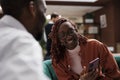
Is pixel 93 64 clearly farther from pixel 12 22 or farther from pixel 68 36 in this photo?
pixel 12 22

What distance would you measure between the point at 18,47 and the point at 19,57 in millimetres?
29

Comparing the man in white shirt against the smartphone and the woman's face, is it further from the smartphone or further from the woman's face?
the woman's face

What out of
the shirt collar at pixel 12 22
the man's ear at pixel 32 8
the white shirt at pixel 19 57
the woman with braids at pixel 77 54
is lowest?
the woman with braids at pixel 77 54

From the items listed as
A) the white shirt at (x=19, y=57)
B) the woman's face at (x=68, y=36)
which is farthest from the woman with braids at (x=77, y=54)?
the white shirt at (x=19, y=57)

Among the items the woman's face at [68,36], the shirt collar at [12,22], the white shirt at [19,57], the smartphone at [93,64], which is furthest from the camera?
the woman's face at [68,36]

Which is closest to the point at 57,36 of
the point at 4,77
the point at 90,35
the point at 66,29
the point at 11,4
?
the point at 66,29

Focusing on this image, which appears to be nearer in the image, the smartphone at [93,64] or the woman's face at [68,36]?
the smartphone at [93,64]

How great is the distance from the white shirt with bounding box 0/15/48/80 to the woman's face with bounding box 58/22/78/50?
1453mm

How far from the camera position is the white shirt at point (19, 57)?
0.74 m

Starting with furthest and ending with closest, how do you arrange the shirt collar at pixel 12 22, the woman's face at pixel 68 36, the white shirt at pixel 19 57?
1. the woman's face at pixel 68 36
2. the shirt collar at pixel 12 22
3. the white shirt at pixel 19 57

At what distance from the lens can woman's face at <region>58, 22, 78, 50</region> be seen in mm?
2268

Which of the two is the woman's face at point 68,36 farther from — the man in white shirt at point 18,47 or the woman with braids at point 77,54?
the man in white shirt at point 18,47

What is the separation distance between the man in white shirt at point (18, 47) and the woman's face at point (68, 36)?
136 centimetres

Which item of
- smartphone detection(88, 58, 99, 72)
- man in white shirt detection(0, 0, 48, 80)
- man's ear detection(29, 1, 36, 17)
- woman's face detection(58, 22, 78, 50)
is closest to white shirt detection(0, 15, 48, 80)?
man in white shirt detection(0, 0, 48, 80)
